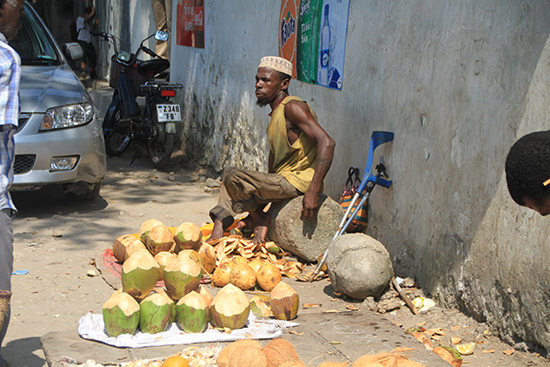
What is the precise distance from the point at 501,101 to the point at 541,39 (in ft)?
1.30

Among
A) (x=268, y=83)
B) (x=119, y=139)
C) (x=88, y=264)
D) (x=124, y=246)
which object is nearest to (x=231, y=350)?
(x=124, y=246)

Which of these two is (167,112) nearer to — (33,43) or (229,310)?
(33,43)

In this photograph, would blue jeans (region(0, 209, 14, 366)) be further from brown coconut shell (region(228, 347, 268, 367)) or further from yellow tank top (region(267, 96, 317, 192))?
yellow tank top (region(267, 96, 317, 192))

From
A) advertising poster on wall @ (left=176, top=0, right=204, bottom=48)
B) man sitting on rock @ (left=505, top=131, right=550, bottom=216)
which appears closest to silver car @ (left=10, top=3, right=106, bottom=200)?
advertising poster on wall @ (left=176, top=0, right=204, bottom=48)

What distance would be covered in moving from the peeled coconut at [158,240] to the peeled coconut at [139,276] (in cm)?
104

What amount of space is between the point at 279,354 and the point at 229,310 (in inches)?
25.0

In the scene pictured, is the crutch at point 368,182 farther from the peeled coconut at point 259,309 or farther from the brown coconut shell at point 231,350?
the brown coconut shell at point 231,350

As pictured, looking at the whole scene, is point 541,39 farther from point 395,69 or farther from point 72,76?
point 72,76

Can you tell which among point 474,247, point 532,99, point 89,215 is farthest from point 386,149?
point 89,215

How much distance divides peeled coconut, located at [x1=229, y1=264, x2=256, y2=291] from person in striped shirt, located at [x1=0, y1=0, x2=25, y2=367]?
1.72 metres

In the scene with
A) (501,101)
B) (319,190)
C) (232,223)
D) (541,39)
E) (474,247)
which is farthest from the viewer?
(232,223)

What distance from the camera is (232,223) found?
15.8 ft

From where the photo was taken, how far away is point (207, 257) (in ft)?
13.7

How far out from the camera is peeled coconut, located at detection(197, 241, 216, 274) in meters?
4.15
